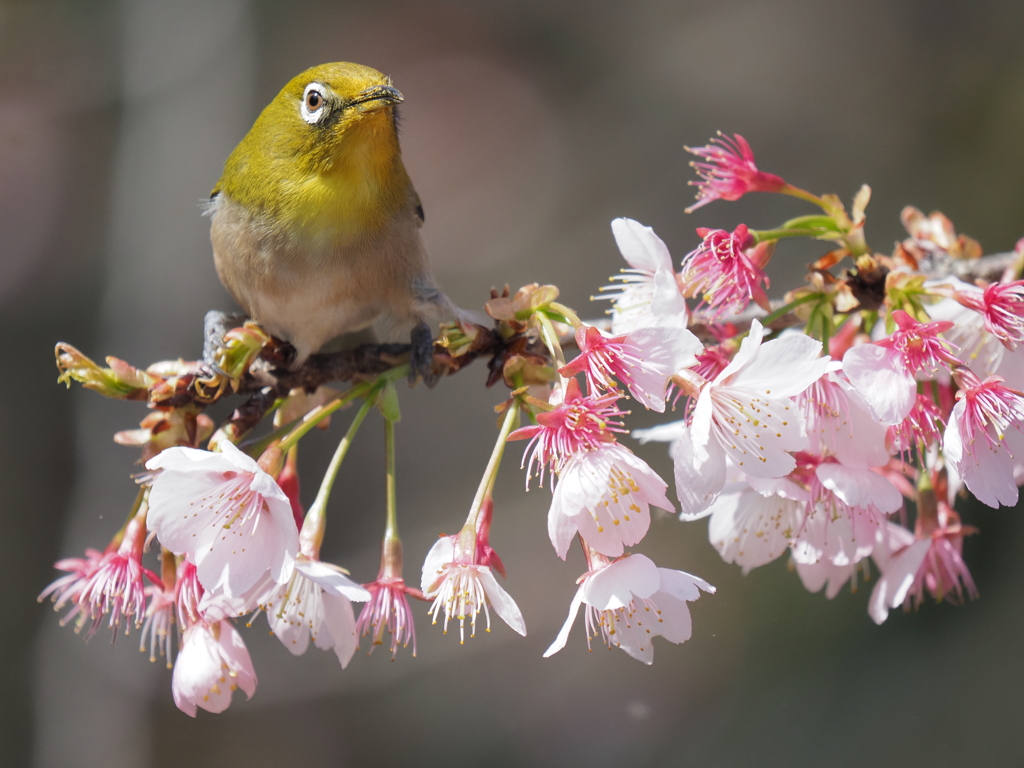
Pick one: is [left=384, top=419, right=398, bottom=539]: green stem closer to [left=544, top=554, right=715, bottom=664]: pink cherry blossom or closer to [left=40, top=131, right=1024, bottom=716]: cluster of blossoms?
[left=40, top=131, right=1024, bottom=716]: cluster of blossoms

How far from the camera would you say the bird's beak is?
1.55 meters

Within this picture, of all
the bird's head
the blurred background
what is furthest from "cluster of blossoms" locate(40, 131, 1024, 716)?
the blurred background

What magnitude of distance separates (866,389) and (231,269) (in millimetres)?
1343

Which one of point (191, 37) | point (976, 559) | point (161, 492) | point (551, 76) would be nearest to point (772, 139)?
point (551, 76)

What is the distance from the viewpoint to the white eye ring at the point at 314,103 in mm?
1630

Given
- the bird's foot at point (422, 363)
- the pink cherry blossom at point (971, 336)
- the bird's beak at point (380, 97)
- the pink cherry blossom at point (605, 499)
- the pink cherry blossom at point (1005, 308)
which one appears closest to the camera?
the pink cherry blossom at point (605, 499)

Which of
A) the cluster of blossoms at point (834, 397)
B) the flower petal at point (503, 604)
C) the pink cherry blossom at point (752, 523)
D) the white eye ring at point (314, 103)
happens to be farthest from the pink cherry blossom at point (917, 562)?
the white eye ring at point (314, 103)

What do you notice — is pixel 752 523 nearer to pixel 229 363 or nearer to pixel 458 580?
pixel 458 580

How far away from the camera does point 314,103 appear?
1.66m

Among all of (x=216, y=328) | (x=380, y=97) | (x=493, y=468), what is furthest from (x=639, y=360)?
(x=216, y=328)

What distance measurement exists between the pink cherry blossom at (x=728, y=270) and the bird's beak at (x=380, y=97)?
0.69m

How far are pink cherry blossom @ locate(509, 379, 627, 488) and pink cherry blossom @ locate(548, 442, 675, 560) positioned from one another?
0.04ft

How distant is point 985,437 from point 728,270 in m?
0.40

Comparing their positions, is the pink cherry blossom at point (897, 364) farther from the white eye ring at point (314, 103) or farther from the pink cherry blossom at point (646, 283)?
the white eye ring at point (314, 103)
